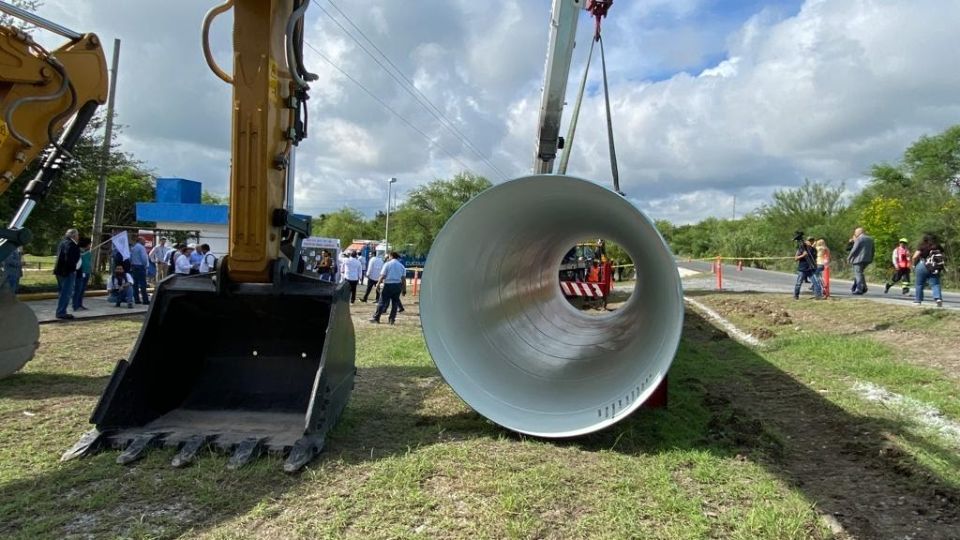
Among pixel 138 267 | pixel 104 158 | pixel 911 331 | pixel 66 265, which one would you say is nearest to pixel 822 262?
pixel 911 331

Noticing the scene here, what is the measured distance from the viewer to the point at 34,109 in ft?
15.9

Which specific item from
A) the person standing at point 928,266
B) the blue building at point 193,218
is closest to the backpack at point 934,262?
the person standing at point 928,266

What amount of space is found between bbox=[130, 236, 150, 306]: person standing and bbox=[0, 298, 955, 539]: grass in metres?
8.50

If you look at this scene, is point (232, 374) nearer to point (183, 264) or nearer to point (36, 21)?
point (36, 21)

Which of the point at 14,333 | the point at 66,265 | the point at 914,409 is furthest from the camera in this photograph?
the point at 66,265

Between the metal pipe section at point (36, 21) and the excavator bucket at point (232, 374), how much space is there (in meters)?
2.07

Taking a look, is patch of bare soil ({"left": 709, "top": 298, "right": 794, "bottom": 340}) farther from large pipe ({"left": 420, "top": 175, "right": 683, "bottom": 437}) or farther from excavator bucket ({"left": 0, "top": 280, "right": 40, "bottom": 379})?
excavator bucket ({"left": 0, "top": 280, "right": 40, "bottom": 379})

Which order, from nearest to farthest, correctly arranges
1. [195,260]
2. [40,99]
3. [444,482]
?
[444,482] < [40,99] < [195,260]

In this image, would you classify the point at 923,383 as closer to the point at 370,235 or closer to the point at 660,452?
the point at 660,452

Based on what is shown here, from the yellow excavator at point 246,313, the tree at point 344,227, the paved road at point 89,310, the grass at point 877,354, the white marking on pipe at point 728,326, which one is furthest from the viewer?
the tree at point 344,227

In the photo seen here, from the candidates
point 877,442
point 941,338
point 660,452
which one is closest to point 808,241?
point 941,338

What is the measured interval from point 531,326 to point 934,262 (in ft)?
29.7

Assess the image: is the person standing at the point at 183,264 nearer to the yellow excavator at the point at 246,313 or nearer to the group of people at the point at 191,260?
the group of people at the point at 191,260

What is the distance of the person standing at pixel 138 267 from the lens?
13.4 metres
